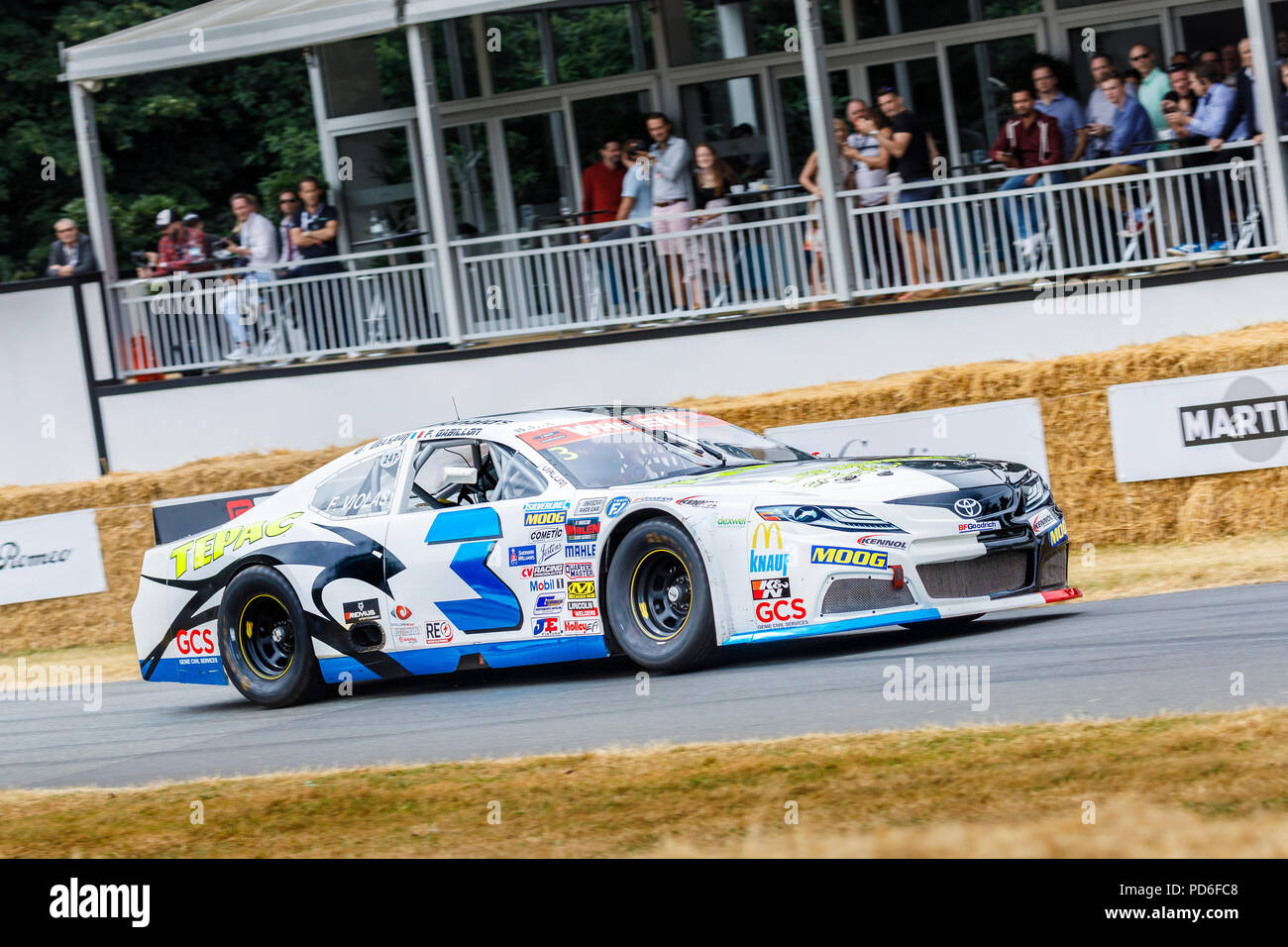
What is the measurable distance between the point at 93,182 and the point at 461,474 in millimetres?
9069

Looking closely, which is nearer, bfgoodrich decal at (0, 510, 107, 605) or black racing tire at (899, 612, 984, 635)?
black racing tire at (899, 612, 984, 635)

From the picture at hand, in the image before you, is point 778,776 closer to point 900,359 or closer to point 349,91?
point 900,359

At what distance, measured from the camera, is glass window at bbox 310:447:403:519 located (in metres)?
10.2

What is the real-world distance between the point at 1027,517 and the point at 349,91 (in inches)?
538

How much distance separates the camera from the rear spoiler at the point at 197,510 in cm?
1457

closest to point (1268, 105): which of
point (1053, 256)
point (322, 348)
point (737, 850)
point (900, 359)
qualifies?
point (1053, 256)

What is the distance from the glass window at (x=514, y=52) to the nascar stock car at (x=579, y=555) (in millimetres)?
10666

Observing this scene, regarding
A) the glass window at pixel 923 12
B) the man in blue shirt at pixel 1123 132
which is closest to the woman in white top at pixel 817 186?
the man in blue shirt at pixel 1123 132

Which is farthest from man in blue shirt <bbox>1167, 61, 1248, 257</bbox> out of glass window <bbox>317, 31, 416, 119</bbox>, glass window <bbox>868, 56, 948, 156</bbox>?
glass window <bbox>317, 31, 416, 119</bbox>

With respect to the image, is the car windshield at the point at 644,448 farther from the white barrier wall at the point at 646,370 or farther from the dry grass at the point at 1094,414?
the white barrier wall at the point at 646,370

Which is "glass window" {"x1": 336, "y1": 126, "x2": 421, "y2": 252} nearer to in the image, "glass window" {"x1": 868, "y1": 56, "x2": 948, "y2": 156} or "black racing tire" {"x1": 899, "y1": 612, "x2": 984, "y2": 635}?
"glass window" {"x1": 868, "y1": 56, "x2": 948, "y2": 156}

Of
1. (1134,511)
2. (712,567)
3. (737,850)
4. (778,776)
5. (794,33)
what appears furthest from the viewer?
(794,33)

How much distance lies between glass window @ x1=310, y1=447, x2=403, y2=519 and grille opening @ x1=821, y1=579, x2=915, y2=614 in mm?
2996

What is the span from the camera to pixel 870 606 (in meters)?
8.45
